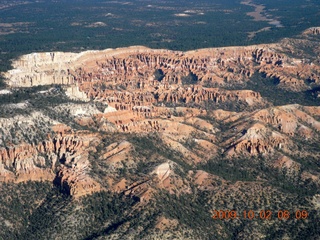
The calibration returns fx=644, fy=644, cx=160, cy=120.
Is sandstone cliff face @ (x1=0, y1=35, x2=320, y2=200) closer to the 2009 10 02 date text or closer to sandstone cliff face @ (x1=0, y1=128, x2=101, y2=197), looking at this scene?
sandstone cliff face @ (x1=0, y1=128, x2=101, y2=197)

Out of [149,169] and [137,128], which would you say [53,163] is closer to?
[149,169]

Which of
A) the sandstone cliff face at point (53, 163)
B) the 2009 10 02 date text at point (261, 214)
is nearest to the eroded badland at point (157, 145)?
the sandstone cliff face at point (53, 163)

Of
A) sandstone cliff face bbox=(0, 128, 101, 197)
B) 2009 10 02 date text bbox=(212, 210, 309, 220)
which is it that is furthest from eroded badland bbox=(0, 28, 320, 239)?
2009 10 02 date text bbox=(212, 210, 309, 220)

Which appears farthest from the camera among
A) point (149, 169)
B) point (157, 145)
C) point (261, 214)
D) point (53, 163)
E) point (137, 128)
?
point (137, 128)

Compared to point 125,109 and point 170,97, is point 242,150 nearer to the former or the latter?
point 125,109

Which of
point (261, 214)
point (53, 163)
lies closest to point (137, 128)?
point (53, 163)

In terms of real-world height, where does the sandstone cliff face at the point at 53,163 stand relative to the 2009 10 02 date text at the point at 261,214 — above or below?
above

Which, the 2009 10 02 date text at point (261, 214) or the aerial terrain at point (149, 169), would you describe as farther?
the 2009 10 02 date text at point (261, 214)

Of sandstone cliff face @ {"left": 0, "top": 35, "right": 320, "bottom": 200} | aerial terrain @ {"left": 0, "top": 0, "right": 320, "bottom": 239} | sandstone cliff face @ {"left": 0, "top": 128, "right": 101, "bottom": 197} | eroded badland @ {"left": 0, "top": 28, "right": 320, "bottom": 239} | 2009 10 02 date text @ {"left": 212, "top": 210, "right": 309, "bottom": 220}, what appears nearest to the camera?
aerial terrain @ {"left": 0, "top": 0, "right": 320, "bottom": 239}

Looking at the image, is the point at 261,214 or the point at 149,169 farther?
the point at 149,169

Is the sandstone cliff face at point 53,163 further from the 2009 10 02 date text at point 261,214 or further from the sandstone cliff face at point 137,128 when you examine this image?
the 2009 10 02 date text at point 261,214

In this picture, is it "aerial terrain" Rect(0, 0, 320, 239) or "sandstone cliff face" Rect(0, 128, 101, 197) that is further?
"sandstone cliff face" Rect(0, 128, 101, 197)

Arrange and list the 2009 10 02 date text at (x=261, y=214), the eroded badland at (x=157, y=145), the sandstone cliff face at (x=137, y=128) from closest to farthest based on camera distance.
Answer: the 2009 10 02 date text at (x=261, y=214) → the eroded badland at (x=157, y=145) → the sandstone cliff face at (x=137, y=128)
